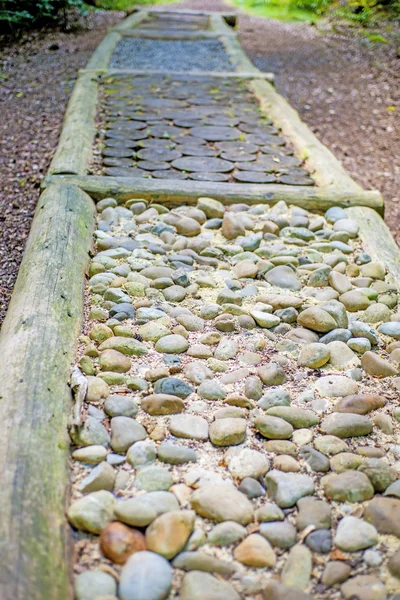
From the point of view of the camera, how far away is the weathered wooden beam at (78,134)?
286cm

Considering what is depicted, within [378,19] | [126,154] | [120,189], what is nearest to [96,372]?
[120,189]

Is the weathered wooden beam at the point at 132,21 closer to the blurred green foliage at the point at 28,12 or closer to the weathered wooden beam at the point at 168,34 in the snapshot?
the weathered wooden beam at the point at 168,34

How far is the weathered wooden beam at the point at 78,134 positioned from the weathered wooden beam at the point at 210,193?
179 millimetres

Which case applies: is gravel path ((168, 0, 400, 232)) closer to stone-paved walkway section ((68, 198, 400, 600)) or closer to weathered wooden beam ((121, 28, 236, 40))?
weathered wooden beam ((121, 28, 236, 40))

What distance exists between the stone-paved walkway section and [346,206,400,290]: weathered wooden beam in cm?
7

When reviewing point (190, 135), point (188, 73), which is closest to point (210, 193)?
point (190, 135)

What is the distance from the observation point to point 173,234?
2.41 m

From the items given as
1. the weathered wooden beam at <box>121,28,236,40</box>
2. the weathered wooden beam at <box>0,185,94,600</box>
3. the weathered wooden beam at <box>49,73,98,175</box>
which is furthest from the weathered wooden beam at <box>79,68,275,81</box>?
the weathered wooden beam at <box>0,185,94,600</box>

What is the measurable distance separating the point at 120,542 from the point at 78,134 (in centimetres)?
271

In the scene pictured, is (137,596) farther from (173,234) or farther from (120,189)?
(120,189)

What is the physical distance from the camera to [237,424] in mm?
1367

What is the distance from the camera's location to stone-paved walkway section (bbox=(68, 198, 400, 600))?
1032 millimetres

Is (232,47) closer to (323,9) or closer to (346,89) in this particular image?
(346,89)

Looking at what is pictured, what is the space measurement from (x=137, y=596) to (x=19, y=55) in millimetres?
6251
